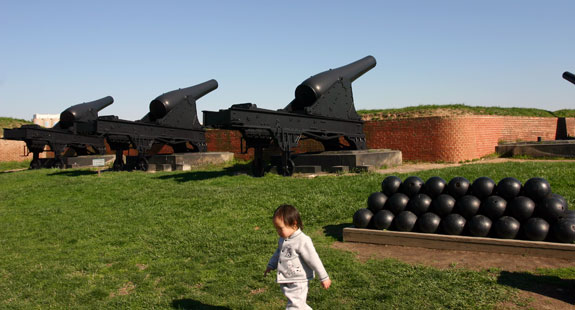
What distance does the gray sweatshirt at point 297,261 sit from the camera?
121 inches

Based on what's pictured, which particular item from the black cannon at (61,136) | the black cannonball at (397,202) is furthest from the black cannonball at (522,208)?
the black cannon at (61,136)

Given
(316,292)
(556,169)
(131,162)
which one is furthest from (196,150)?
(316,292)

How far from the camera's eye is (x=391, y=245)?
18.7 ft

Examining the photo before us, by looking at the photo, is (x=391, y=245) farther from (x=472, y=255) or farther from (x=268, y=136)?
(x=268, y=136)

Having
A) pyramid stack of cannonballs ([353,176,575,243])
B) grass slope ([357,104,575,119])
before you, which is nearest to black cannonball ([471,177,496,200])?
pyramid stack of cannonballs ([353,176,575,243])

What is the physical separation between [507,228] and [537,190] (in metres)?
0.57

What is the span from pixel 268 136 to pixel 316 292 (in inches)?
345

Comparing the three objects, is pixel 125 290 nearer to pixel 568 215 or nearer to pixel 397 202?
pixel 397 202

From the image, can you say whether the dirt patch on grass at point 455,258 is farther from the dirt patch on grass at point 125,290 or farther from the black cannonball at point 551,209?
the dirt patch on grass at point 125,290

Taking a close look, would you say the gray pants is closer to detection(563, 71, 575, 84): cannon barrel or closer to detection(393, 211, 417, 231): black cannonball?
detection(393, 211, 417, 231): black cannonball

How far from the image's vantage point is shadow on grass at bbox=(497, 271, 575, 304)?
378 centimetres

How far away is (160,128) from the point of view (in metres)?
18.4

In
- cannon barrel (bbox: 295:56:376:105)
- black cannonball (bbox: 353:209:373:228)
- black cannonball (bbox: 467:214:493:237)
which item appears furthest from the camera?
cannon barrel (bbox: 295:56:376:105)

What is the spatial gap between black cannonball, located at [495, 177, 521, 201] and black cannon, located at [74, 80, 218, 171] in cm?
1447
